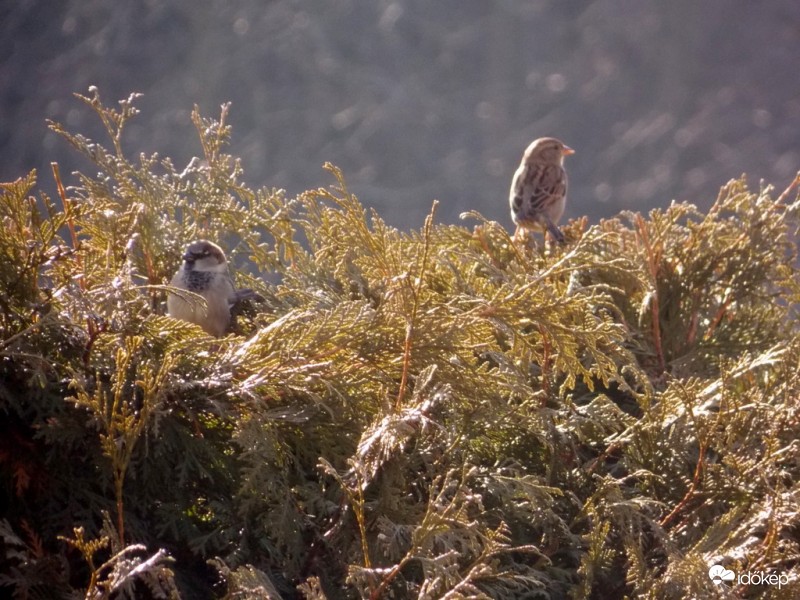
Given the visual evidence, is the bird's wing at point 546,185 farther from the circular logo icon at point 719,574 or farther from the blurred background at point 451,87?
the circular logo icon at point 719,574

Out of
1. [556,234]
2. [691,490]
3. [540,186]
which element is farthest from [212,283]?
[540,186]

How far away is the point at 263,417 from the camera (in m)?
0.92

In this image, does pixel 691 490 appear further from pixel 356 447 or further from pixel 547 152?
pixel 547 152

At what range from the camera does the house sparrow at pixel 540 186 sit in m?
3.64

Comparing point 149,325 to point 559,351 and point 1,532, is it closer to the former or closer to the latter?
point 1,532

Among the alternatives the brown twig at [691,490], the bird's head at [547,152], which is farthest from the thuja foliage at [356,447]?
the bird's head at [547,152]

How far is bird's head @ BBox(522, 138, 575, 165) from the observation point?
397cm

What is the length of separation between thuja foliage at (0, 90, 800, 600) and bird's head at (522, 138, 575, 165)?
2.80 meters

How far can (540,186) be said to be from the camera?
375cm

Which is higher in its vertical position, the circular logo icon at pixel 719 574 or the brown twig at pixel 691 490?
the brown twig at pixel 691 490

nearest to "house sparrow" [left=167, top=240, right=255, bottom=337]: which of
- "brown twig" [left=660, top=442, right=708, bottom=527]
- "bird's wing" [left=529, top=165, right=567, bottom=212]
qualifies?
"brown twig" [left=660, top=442, right=708, bottom=527]

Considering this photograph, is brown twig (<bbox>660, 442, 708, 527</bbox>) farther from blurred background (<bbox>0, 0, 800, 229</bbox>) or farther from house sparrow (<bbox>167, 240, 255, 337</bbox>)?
blurred background (<bbox>0, 0, 800, 229</bbox>)

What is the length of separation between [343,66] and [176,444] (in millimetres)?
3780

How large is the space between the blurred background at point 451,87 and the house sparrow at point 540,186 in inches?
23.0
